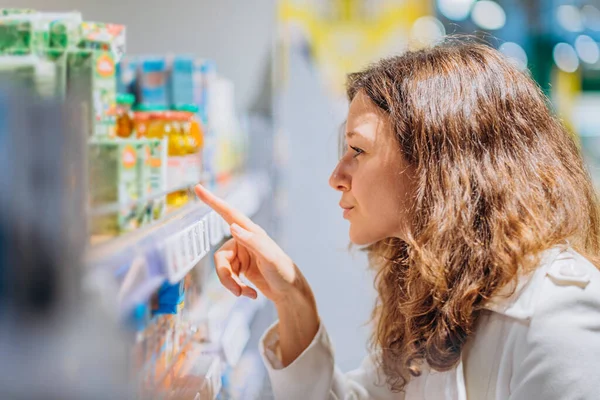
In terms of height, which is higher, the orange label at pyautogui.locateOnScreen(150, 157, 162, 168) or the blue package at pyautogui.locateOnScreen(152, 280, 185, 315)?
the orange label at pyautogui.locateOnScreen(150, 157, 162, 168)

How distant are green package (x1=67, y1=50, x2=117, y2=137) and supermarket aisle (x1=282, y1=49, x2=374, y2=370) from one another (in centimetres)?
195

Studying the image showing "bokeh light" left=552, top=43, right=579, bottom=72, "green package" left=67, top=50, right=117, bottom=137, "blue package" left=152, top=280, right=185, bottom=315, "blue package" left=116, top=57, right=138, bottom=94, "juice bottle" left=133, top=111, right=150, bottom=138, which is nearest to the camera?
"blue package" left=152, top=280, right=185, bottom=315

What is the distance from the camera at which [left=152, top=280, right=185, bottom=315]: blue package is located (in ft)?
2.48

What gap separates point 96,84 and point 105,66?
0.12 feet

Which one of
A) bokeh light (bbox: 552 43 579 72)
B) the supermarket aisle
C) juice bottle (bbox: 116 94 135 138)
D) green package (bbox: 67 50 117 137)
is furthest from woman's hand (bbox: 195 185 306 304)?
bokeh light (bbox: 552 43 579 72)

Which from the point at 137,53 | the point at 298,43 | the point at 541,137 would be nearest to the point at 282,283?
the point at 541,137

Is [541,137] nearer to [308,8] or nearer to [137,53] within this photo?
[137,53]

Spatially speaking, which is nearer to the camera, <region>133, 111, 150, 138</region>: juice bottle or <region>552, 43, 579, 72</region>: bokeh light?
<region>133, 111, 150, 138</region>: juice bottle

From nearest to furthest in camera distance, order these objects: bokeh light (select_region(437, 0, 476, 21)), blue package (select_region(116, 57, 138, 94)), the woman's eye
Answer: the woman's eye < blue package (select_region(116, 57, 138, 94)) < bokeh light (select_region(437, 0, 476, 21))

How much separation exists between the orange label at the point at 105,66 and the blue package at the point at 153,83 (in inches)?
20.5

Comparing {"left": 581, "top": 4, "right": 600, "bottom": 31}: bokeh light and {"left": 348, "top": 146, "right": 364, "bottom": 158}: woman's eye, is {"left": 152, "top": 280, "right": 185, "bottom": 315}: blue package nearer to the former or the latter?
{"left": 348, "top": 146, "right": 364, "bottom": 158}: woman's eye

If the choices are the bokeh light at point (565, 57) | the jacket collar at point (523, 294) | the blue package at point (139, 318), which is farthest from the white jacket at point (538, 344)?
the bokeh light at point (565, 57)

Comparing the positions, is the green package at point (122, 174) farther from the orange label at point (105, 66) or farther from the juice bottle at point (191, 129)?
the juice bottle at point (191, 129)

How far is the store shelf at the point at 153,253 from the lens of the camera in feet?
1.84
